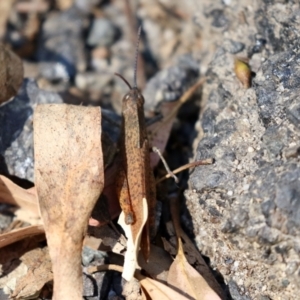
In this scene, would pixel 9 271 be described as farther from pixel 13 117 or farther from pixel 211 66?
pixel 211 66

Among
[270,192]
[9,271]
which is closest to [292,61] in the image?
[270,192]

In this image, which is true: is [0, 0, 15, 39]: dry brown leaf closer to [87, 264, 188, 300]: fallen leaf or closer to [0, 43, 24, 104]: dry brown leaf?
[0, 43, 24, 104]: dry brown leaf

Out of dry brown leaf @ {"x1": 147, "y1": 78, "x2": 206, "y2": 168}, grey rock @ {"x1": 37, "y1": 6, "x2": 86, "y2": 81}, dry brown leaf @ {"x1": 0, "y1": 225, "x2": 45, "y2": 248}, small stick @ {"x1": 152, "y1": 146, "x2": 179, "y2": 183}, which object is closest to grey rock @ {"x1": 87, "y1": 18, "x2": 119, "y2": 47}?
grey rock @ {"x1": 37, "y1": 6, "x2": 86, "y2": 81}

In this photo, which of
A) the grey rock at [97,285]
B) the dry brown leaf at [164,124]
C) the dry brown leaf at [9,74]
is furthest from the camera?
the dry brown leaf at [164,124]

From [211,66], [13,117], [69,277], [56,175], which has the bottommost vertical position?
[69,277]

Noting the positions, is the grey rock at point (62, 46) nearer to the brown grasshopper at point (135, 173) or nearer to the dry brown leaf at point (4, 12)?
the dry brown leaf at point (4, 12)

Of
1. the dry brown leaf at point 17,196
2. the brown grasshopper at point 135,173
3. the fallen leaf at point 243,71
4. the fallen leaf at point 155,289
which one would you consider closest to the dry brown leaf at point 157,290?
the fallen leaf at point 155,289
